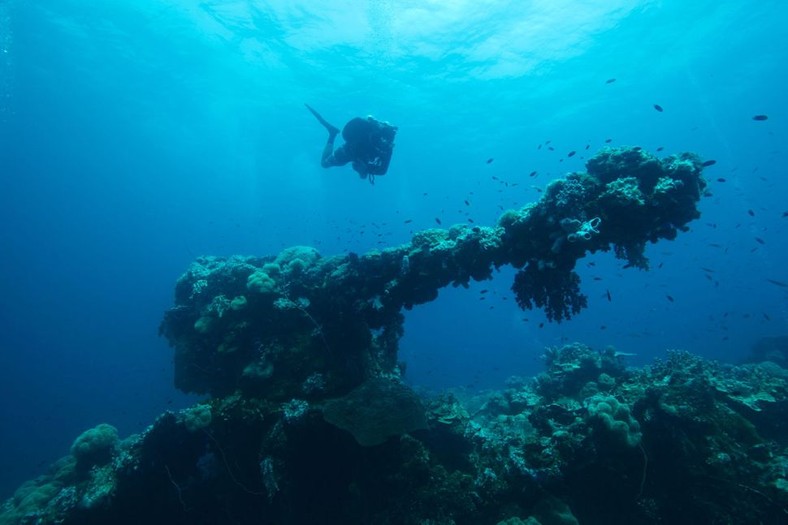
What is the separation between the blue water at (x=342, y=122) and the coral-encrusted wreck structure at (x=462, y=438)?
4554mm

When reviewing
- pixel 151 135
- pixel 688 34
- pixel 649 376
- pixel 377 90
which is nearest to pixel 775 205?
pixel 688 34

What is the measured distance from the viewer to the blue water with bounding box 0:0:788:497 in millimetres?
32406

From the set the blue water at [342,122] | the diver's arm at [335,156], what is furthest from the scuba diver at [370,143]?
the blue water at [342,122]

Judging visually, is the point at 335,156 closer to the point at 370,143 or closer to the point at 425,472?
the point at 370,143

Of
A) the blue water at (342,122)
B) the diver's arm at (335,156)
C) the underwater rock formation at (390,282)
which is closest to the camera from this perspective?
the underwater rock formation at (390,282)

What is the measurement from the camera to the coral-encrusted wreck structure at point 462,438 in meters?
7.44

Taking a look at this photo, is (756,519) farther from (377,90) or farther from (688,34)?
(688,34)

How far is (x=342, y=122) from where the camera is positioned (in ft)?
159

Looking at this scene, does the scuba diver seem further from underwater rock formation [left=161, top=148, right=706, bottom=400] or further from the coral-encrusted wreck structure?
the coral-encrusted wreck structure

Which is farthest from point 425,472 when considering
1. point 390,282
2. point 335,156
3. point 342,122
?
point 342,122

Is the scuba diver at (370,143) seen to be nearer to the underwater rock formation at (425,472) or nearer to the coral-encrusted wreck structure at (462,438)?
the coral-encrusted wreck structure at (462,438)

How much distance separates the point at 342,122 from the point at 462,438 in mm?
45394

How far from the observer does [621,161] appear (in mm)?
9180

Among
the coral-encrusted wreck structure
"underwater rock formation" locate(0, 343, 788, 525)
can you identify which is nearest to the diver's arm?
the coral-encrusted wreck structure
